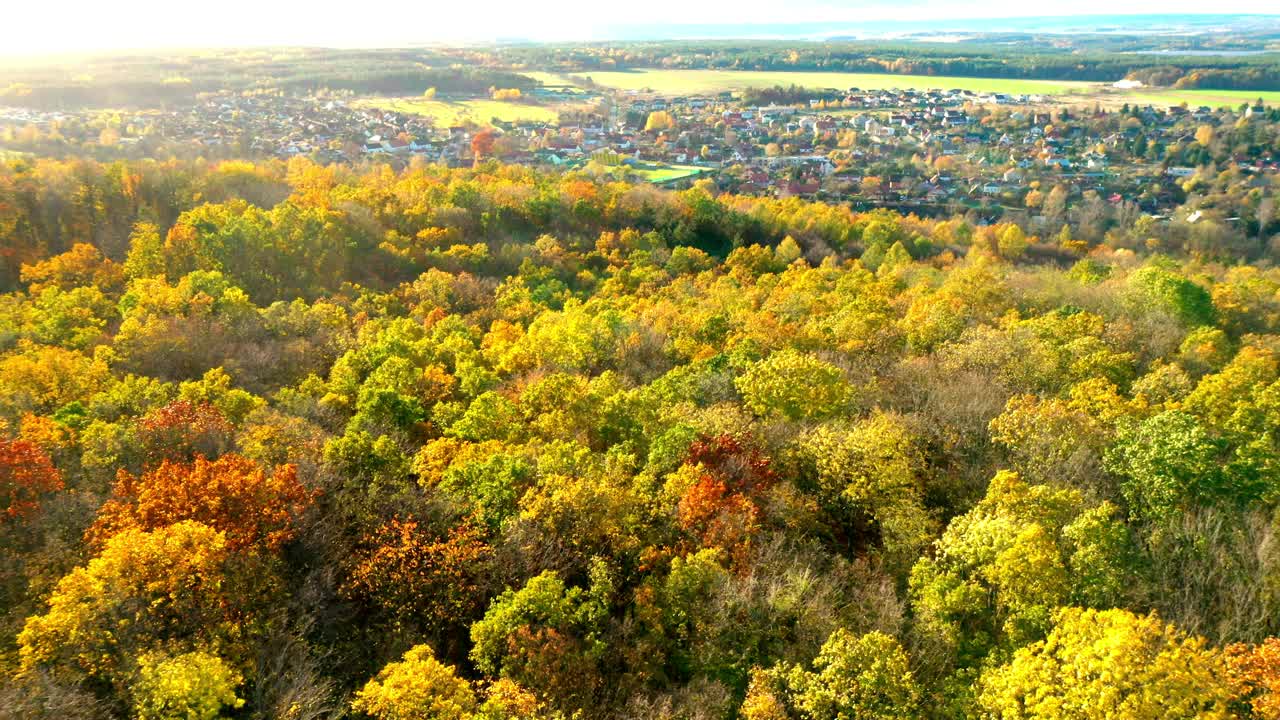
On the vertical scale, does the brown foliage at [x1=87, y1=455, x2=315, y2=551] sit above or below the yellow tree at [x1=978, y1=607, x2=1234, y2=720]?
above

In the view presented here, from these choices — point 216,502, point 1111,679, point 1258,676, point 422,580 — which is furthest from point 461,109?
point 1258,676

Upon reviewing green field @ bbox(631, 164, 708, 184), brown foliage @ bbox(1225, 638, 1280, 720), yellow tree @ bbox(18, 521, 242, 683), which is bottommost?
brown foliage @ bbox(1225, 638, 1280, 720)

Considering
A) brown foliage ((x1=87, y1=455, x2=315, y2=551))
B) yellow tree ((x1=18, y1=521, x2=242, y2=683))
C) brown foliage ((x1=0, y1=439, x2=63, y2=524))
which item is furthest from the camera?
brown foliage ((x1=0, y1=439, x2=63, y2=524))

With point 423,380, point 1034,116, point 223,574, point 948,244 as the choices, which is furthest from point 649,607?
point 1034,116

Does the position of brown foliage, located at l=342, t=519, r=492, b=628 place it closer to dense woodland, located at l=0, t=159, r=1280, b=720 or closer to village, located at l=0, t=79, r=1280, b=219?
dense woodland, located at l=0, t=159, r=1280, b=720

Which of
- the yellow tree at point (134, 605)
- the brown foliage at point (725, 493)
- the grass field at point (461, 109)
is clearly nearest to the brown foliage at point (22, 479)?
the yellow tree at point (134, 605)

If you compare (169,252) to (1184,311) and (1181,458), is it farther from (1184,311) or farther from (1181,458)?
(1184,311)

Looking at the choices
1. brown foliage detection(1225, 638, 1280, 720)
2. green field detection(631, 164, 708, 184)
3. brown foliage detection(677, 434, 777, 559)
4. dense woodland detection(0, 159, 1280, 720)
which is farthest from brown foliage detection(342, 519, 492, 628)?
green field detection(631, 164, 708, 184)
